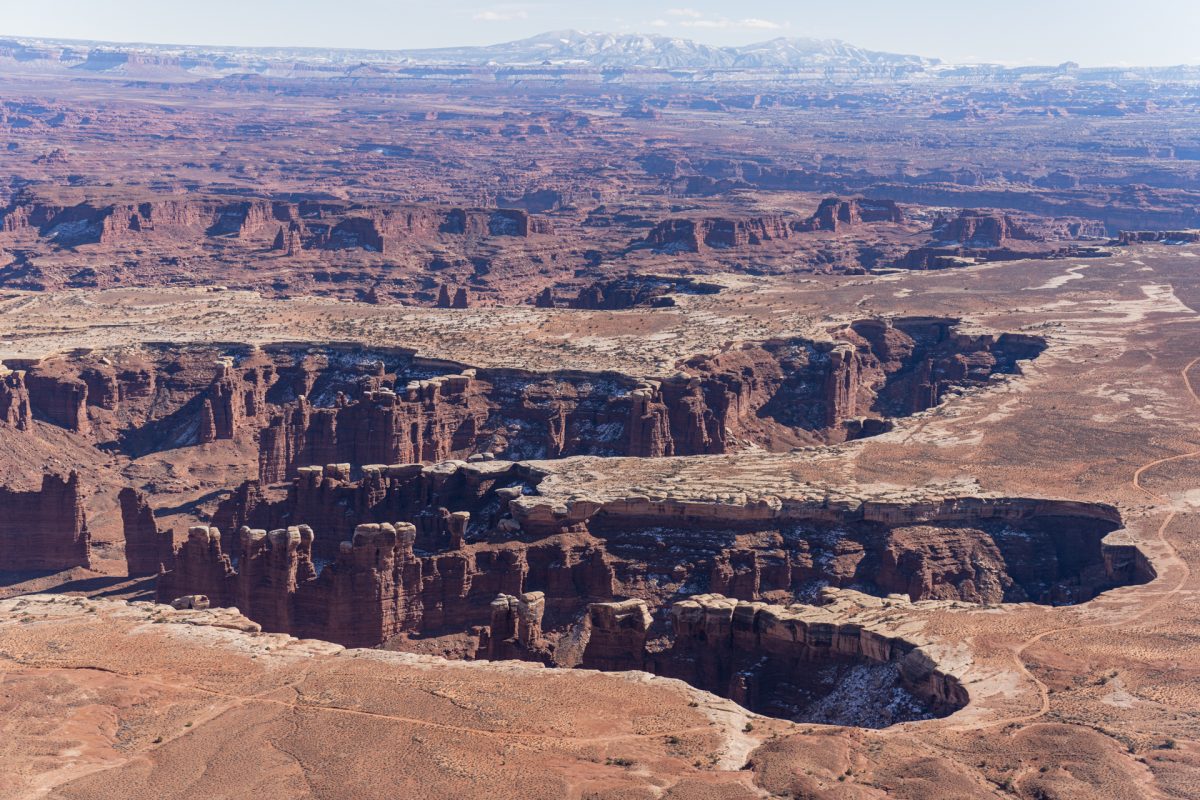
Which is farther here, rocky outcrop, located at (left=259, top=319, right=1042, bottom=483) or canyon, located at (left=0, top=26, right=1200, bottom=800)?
rocky outcrop, located at (left=259, top=319, right=1042, bottom=483)

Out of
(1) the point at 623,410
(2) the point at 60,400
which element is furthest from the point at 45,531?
(1) the point at 623,410

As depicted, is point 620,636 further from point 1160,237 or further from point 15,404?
point 1160,237

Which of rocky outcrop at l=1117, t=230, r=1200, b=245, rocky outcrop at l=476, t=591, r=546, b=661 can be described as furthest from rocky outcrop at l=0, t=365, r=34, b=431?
rocky outcrop at l=1117, t=230, r=1200, b=245

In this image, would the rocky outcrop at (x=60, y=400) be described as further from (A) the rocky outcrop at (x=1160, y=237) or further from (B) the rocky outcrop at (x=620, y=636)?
(A) the rocky outcrop at (x=1160, y=237)

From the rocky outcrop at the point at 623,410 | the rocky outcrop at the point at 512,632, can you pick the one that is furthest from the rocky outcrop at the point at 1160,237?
the rocky outcrop at the point at 512,632

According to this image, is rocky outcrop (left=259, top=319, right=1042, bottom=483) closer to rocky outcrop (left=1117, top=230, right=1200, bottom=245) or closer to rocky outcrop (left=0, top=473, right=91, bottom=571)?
rocky outcrop (left=0, top=473, right=91, bottom=571)
